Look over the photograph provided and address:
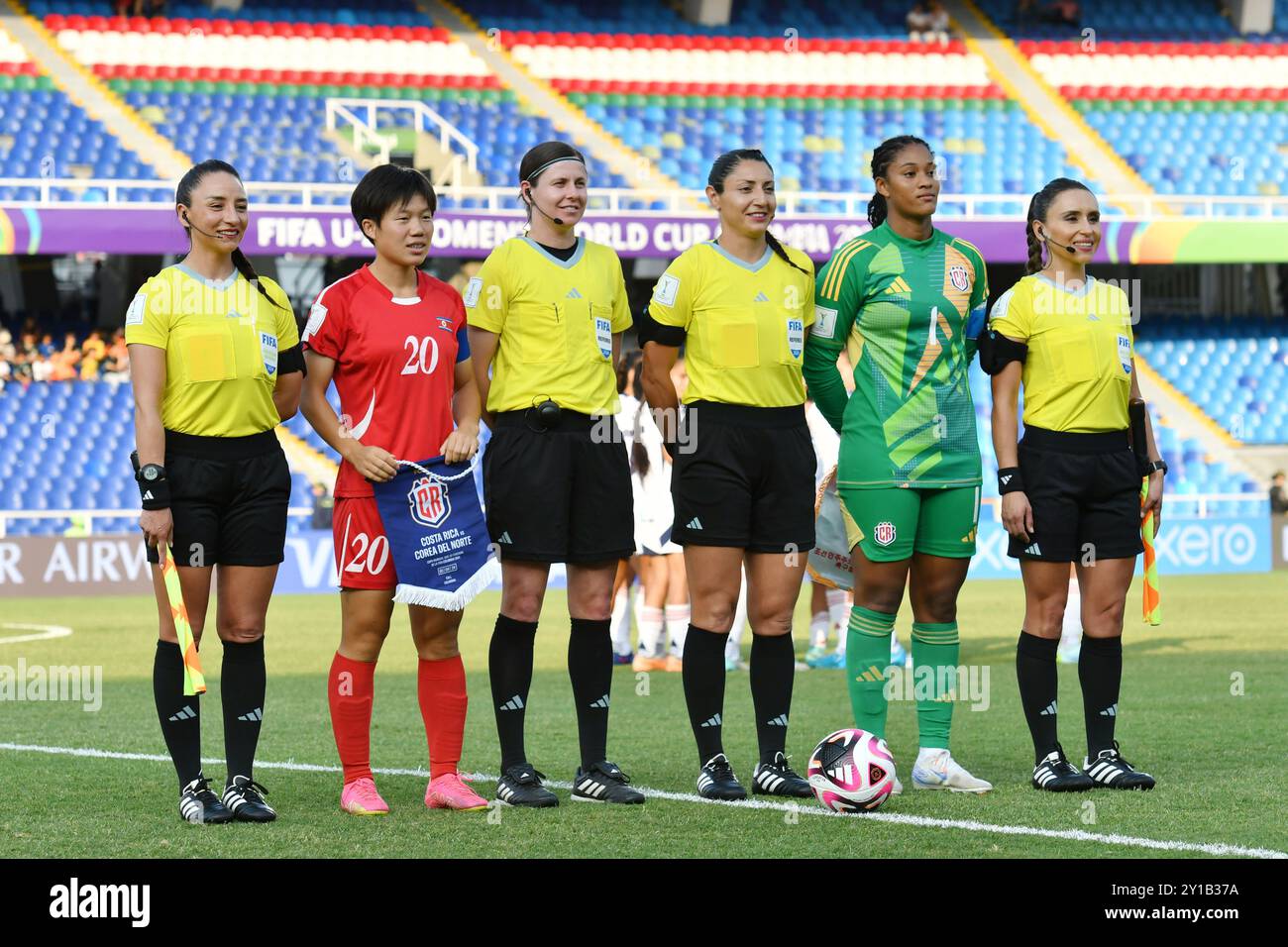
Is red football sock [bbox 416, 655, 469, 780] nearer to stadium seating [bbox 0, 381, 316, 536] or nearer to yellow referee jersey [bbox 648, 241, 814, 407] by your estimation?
yellow referee jersey [bbox 648, 241, 814, 407]

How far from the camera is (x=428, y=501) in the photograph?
562cm

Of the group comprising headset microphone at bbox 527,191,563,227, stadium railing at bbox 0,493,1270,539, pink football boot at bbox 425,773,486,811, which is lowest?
stadium railing at bbox 0,493,1270,539

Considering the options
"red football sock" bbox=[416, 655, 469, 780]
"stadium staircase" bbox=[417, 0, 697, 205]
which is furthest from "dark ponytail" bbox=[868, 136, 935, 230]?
"stadium staircase" bbox=[417, 0, 697, 205]

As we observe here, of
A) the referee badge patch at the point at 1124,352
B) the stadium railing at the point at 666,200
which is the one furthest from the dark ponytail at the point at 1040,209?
the stadium railing at the point at 666,200

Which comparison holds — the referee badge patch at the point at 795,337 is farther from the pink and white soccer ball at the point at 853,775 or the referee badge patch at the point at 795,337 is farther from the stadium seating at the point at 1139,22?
the stadium seating at the point at 1139,22

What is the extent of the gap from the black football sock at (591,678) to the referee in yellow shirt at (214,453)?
1.08 m

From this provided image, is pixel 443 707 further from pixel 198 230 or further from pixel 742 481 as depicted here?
pixel 198 230

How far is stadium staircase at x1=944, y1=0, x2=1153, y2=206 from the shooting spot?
84.3ft

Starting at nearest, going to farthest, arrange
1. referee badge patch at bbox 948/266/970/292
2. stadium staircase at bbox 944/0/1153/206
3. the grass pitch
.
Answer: the grass pitch → referee badge patch at bbox 948/266/970/292 → stadium staircase at bbox 944/0/1153/206

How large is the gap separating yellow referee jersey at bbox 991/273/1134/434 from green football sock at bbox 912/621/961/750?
831 mm

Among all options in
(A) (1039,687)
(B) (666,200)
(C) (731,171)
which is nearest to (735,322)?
(C) (731,171)

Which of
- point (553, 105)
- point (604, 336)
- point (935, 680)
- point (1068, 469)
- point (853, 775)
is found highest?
point (553, 105)

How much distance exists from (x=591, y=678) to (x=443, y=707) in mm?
527

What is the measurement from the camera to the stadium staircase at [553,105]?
2484 cm
